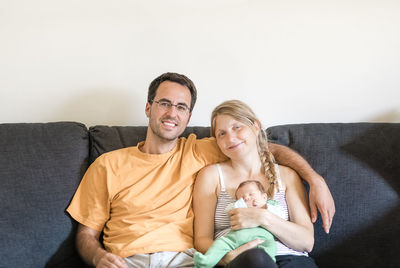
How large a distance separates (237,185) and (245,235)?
0.26 m

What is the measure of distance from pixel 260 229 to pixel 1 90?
164cm

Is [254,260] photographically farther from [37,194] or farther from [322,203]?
[37,194]

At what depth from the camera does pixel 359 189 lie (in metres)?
1.57

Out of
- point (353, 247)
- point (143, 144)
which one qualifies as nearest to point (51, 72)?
point (143, 144)

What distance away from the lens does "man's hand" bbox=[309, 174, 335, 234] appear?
140cm

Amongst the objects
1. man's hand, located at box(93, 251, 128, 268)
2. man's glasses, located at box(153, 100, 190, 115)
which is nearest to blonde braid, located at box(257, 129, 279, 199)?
man's glasses, located at box(153, 100, 190, 115)

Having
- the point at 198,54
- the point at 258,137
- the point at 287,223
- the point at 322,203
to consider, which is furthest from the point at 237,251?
the point at 198,54

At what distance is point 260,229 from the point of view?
1.34 m

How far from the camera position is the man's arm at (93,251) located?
131 cm

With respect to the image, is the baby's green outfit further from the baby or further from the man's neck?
the man's neck

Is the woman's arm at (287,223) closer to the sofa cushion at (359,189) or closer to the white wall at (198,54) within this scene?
the sofa cushion at (359,189)

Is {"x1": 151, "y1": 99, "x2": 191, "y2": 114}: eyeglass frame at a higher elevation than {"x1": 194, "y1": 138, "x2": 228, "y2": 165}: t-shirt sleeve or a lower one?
higher

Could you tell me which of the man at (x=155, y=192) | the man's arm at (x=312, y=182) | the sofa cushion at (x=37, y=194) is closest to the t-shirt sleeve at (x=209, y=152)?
the man at (x=155, y=192)

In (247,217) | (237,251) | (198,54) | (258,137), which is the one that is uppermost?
(198,54)
